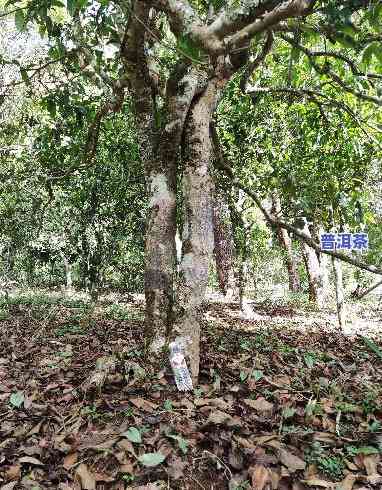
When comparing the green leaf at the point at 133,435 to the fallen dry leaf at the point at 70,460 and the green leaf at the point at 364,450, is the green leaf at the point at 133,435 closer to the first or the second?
the fallen dry leaf at the point at 70,460

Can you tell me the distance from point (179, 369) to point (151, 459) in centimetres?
89

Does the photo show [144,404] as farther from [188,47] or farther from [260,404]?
[188,47]

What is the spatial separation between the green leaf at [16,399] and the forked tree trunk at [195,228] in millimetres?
1155

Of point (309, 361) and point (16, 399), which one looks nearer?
point (16, 399)

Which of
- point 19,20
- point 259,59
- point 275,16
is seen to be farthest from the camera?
point 259,59

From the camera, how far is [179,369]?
3.31 m

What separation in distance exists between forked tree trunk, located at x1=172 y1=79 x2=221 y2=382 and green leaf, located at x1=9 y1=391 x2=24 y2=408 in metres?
1.15

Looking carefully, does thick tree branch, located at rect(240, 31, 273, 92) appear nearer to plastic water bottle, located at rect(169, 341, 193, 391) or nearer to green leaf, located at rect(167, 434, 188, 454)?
plastic water bottle, located at rect(169, 341, 193, 391)

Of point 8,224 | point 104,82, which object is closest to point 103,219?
point 8,224

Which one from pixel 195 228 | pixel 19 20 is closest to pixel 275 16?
pixel 19 20

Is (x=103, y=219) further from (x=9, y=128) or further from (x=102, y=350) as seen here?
(x=102, y=350)

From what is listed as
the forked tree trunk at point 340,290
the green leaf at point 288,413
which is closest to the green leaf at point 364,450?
the green leaf at point 288,413

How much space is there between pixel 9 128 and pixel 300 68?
393cm

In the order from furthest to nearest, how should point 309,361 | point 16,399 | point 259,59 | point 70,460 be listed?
point 259,59 < point 309,361 < point 16,399 < point 70,460
